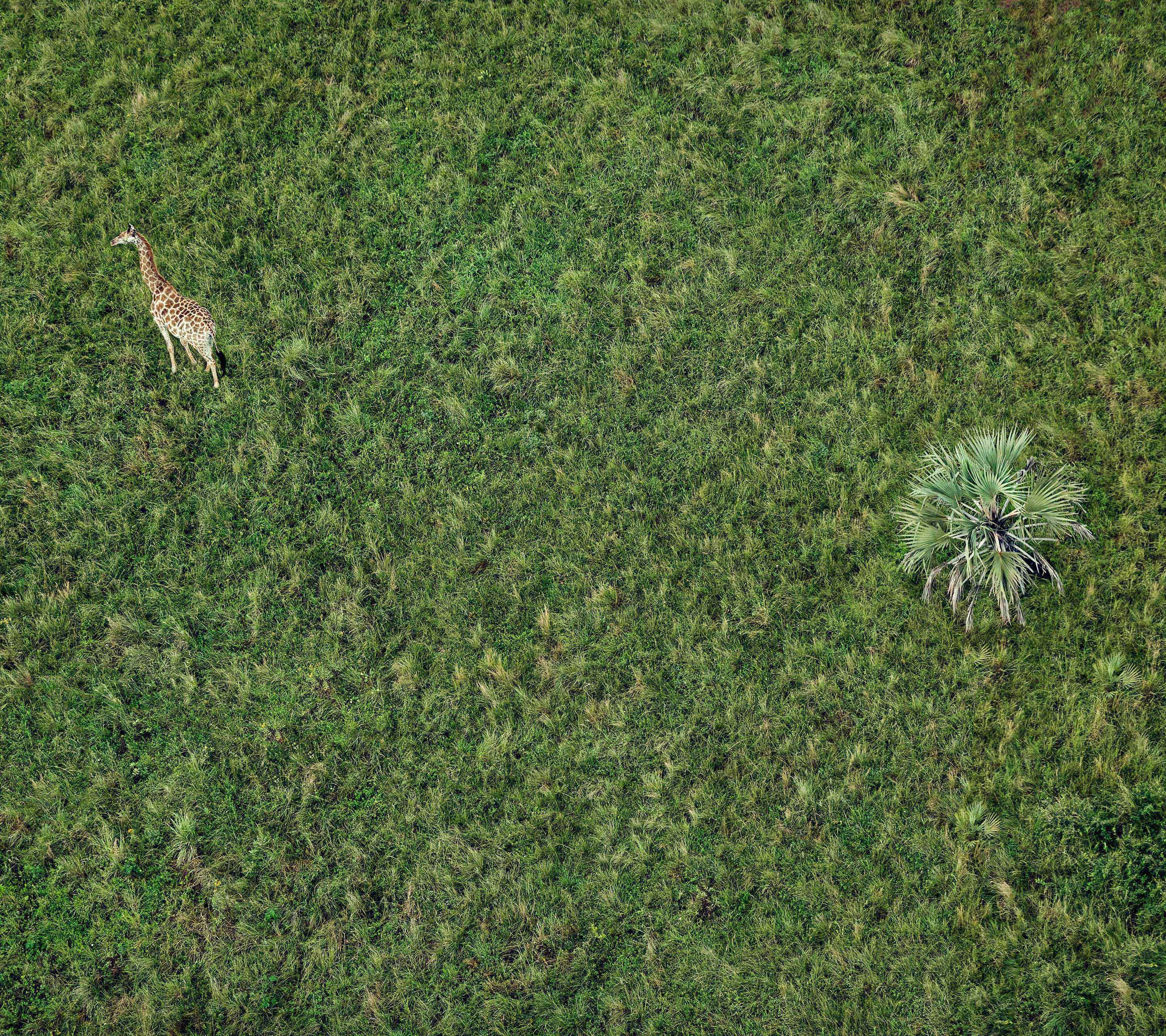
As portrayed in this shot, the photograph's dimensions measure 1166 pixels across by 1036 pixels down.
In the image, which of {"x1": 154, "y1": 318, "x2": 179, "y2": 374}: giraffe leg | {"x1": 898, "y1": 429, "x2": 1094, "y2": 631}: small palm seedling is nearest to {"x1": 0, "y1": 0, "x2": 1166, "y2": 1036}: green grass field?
{"x1": 154, "y1": 318, "x2": 179, "y2": 374}: giraffe leg

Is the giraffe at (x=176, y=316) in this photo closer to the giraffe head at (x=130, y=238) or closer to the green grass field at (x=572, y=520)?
the giraffe head at (x=130, y=238)

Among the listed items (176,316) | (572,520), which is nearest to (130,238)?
(176,316)

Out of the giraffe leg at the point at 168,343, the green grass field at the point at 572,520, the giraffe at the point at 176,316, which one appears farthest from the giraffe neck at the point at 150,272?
the green grass field at the point at 572,520

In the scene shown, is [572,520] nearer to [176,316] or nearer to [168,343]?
[176,316]

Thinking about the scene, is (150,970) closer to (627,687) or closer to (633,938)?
(633,938)

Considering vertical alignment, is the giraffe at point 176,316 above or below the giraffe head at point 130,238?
below

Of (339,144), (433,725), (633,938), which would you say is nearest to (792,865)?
(633,938)
